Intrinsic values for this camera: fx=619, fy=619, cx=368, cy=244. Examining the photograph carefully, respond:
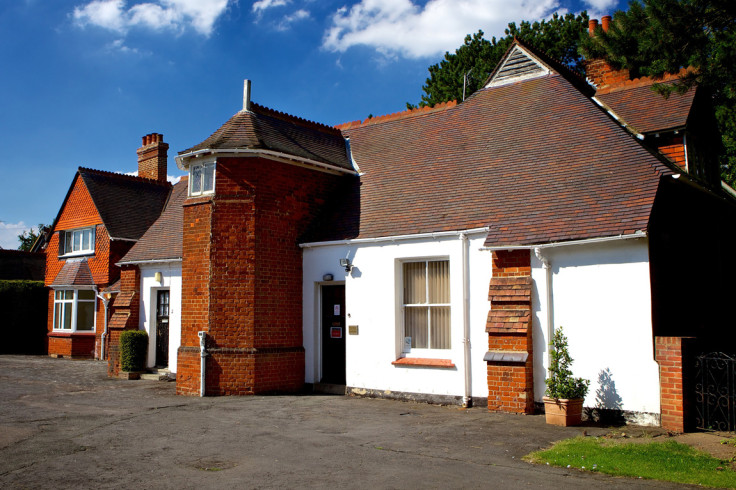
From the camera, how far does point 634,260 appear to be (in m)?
→ 9.95

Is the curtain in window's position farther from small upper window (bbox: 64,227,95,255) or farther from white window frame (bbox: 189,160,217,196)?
small upper window (bbox: 64,227,95,255)

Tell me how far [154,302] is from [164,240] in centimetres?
195

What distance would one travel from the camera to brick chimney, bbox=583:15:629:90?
1598 centimetres

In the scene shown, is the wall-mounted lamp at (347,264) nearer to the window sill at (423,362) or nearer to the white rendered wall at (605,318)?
the window sill at (423,362)

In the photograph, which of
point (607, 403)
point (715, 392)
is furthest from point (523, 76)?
point (715, 392)

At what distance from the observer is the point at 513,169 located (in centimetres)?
1310

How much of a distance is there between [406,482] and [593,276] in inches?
216

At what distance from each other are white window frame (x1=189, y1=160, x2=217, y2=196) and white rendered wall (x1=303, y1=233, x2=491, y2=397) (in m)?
2.64

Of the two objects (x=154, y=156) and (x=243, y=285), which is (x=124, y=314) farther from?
(x=154, y=156)

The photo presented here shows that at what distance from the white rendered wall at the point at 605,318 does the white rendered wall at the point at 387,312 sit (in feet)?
4.16

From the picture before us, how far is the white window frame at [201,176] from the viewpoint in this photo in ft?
46.1

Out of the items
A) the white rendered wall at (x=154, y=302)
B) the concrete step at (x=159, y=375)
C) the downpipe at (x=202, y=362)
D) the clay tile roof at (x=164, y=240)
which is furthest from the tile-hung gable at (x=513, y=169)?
the concrete step at (x=159, y=375)

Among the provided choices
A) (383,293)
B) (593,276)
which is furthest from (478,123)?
(593,276)

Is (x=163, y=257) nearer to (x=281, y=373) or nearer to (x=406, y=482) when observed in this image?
(x=281, y=373)
